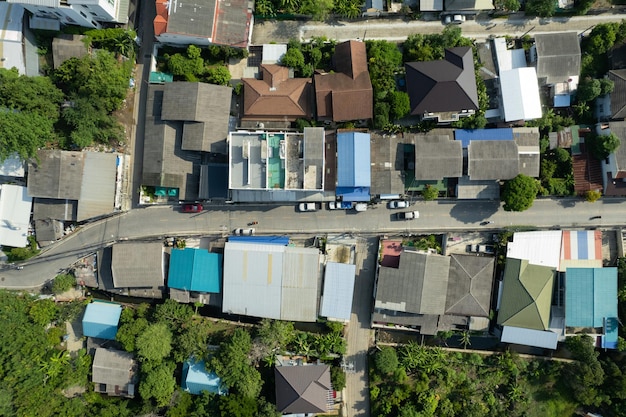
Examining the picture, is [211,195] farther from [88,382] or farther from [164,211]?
[88,382]

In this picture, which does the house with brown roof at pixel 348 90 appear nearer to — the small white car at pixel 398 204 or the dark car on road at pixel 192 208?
the small white car at pixel 398 204

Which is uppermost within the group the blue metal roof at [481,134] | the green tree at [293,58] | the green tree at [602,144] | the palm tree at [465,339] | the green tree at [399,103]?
the green tree at [293,58]

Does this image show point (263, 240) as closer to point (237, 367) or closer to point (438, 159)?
point (237, 367)

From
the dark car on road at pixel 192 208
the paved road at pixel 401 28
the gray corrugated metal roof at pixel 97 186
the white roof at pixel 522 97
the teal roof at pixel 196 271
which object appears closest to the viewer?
the white roof at pixel 522 97

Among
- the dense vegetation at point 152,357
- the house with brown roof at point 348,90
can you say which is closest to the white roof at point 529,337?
the dense vegetation at point 152,357

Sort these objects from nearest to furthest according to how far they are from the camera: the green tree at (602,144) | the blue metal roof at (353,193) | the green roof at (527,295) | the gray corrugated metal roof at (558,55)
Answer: the green tree at (602,144) → the gray corrugated metal roof at (558,55) → the green roof at (527,295) → the blue metal roof at (353,193)

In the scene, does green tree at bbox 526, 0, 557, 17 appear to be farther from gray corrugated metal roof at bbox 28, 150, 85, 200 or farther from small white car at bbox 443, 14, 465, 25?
gray corrugated metal roof at bbox 28, 150, 85, 200

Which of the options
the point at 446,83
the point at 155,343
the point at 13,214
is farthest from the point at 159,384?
the point at 446,83
